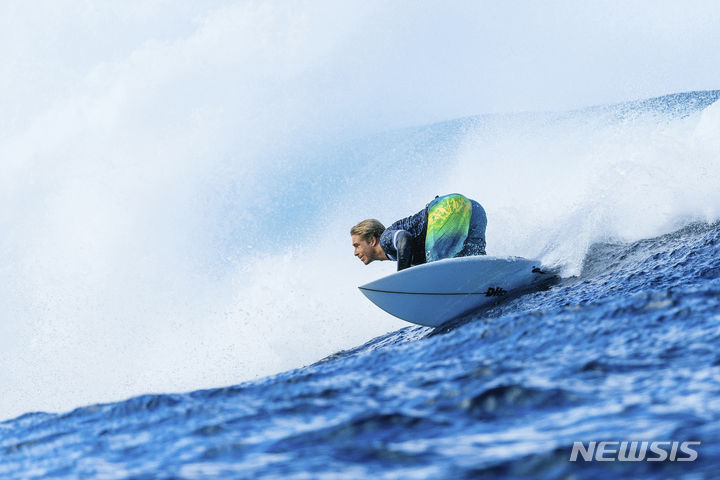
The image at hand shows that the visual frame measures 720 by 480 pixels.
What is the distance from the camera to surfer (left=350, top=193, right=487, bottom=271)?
748cm

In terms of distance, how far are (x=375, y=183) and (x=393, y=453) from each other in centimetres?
1803

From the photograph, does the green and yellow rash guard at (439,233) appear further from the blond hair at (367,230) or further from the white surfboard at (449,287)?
the white surfboard at (449,287)

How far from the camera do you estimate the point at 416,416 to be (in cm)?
292

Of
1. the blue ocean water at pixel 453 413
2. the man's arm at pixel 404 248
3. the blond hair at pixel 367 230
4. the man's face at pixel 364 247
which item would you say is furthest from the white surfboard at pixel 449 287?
the blue ocean water at pixel 453 413

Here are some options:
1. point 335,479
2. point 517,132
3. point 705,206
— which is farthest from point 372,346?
point 517,132

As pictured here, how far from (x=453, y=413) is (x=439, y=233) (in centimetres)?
469

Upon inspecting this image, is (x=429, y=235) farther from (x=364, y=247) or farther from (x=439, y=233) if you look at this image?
(x=364, y=247)

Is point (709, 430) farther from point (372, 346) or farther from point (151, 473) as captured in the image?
point (372, 346)

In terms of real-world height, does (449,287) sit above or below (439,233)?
below

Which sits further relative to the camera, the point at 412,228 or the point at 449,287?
the point at 412,228

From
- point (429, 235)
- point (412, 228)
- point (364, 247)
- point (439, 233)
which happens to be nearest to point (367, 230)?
point (364, 247)

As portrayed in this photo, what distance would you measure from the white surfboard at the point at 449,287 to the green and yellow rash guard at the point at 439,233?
12.2 inches

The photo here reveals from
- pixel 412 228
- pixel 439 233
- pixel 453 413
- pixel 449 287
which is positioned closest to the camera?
pixel 453 413

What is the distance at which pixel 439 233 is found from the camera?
750 cm
